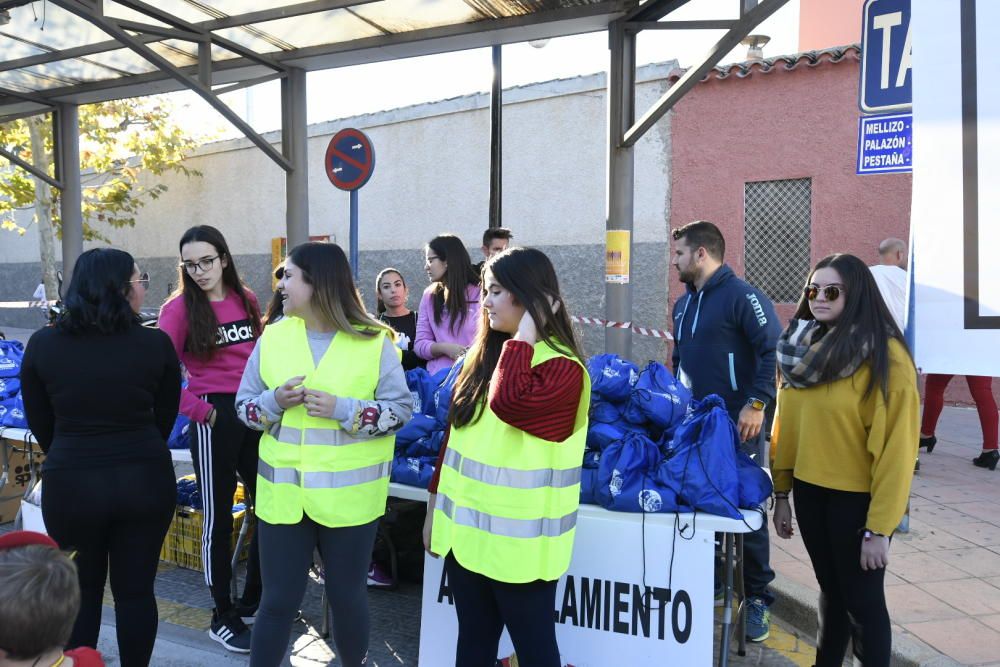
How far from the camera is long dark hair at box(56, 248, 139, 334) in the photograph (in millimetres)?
2717

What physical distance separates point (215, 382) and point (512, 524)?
185 cm

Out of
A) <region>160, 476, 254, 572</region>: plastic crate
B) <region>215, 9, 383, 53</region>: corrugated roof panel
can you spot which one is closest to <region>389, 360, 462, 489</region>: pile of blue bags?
<region>160, 476, 254, 572</region>: plastic crate

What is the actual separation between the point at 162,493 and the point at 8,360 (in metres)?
3.14

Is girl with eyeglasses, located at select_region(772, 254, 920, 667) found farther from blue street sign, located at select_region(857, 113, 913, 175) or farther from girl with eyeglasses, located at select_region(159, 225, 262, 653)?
blue street sign, located at select_region(857, 113, 913, 175)

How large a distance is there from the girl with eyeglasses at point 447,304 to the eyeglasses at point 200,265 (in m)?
1.44

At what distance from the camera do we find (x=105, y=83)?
1006 centimetres

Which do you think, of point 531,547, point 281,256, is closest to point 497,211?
point 281,256

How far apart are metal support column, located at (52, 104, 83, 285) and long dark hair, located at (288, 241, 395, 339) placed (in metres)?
9.68

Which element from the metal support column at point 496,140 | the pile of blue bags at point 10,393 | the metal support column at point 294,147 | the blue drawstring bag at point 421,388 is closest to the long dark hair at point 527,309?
the blue drawstring bag at point 421,388

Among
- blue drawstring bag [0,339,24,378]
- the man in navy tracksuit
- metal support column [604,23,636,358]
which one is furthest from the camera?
metal support column [604,23,636,358]

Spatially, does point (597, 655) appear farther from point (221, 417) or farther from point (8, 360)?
point (8, 360)

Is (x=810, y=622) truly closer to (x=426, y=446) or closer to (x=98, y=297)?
(x=426, y=446)

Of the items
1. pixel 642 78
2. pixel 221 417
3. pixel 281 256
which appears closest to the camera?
pixel 221 417

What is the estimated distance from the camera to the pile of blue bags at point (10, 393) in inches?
190
